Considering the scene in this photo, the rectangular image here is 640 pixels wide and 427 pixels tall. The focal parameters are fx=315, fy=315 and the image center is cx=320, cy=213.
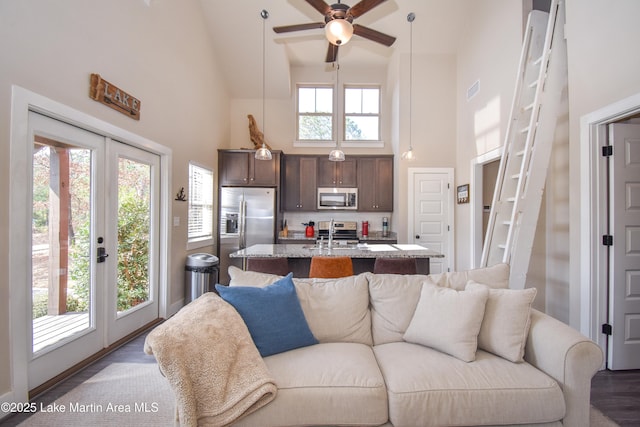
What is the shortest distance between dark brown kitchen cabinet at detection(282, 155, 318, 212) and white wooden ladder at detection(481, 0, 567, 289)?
126 inches

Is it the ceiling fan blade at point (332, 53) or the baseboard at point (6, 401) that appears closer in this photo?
the baseboard at point (6, 401)

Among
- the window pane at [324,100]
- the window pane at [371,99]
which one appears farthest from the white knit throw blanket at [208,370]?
the window pane at [371,99]

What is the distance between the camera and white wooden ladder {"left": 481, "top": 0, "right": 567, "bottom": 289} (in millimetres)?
2830

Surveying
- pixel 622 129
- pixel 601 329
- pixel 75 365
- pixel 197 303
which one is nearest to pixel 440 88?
pixel 622 129

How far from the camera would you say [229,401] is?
4.59 feet

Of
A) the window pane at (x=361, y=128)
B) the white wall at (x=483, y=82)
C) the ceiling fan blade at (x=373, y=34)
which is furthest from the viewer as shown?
the window pane at (x=361, y=128)

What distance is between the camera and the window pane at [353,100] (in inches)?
241

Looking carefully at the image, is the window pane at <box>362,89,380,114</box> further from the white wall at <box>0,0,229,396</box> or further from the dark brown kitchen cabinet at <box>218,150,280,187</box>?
the white wall at <box>0,0,229,396</box>

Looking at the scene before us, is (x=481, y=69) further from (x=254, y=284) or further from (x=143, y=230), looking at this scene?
(x=143, y=230)

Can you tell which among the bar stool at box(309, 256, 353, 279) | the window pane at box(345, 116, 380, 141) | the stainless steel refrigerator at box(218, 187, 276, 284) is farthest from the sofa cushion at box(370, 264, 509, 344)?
the window pane at box(345, 116, 380, 141)

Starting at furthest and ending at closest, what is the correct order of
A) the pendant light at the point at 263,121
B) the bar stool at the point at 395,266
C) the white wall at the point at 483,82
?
the pendant light at the point at 263,121
the white wall at the point at 483,82
the bar stool at the point at 395,266

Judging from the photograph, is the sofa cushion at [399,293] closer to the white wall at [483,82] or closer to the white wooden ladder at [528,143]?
the white wooden ladder at [528,143]

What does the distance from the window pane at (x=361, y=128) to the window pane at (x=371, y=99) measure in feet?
0.66

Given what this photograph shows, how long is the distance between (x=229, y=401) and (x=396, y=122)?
515 centimetres
